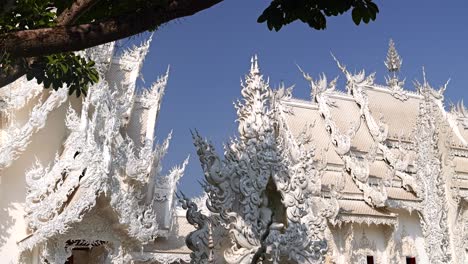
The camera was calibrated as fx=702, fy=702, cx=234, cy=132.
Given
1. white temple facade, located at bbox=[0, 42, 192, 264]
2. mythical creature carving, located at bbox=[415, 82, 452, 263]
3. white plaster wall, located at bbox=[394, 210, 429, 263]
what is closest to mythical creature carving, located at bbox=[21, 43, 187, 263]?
white temple facade, located at bbox=[0, 42, 192, 264]

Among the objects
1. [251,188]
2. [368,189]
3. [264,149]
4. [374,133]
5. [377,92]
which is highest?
[377,92]

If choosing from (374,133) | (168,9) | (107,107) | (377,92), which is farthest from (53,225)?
(377,92)

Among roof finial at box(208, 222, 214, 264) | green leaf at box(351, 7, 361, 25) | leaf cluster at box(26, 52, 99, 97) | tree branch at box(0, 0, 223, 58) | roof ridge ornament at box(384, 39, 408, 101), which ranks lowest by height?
roof finial at box(208, 222, 214, 264)

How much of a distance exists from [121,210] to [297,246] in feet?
15.1

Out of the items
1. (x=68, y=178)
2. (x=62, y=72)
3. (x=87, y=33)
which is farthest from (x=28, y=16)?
(x=68, y=178)

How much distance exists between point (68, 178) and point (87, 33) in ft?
23.4

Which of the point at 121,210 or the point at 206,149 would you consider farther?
the point at 121,210

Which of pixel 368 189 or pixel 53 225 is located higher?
pixel 368 189

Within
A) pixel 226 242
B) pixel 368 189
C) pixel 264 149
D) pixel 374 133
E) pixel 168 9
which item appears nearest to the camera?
pixel 168 9

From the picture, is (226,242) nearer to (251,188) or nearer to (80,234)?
(251,188)

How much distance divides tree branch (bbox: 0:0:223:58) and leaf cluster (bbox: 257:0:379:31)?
0.34 m

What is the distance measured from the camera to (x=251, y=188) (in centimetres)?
601

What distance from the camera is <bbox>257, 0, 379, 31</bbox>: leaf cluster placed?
3.29 meters

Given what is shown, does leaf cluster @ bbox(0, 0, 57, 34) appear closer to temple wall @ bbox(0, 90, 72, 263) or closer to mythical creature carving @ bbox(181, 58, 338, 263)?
mythical creature carving @ bbox(181, 58, 338, 263)
